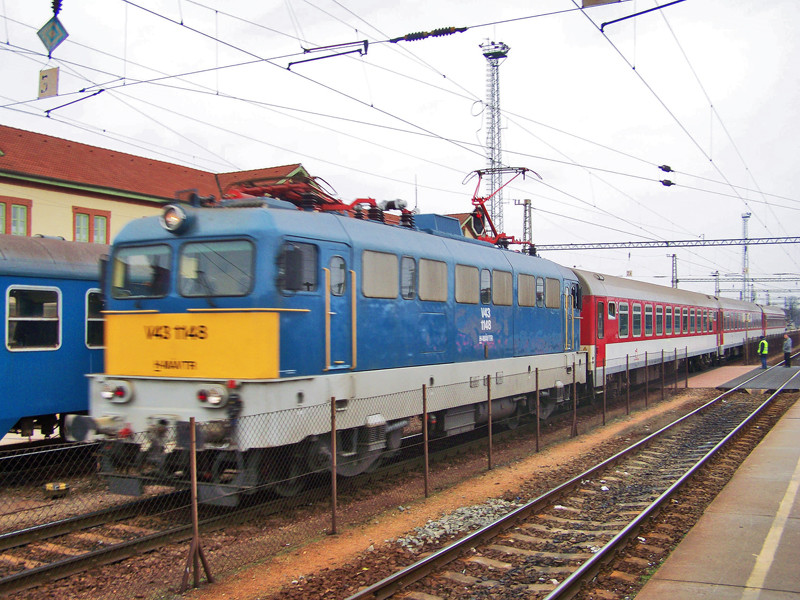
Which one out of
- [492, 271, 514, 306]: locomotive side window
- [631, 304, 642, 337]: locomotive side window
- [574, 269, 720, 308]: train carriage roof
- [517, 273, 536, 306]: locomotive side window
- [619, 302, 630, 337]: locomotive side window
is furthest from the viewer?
[631, 304, 642, 337]: locomotive side window

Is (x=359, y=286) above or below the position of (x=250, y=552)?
above

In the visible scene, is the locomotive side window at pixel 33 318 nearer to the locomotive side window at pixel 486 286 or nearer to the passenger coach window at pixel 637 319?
the locomotive side window at pixel 486 286

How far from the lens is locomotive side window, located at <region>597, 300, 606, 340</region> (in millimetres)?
20448

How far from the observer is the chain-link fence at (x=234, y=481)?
24.5 ft

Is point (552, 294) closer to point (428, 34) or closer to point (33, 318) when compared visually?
point (428, 34)

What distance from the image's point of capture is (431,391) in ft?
36.7

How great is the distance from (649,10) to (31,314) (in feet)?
33.7

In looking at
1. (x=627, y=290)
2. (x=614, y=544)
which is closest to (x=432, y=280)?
(x=614, y=544)

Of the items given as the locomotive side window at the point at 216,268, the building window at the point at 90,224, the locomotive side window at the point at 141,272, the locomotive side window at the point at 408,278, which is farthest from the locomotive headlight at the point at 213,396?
the building window at the point at 90,224

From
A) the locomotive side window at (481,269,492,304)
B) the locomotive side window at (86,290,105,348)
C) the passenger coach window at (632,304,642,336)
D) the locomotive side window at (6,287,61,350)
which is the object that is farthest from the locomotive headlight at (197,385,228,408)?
the passenger coach window at (632,304,642,336)

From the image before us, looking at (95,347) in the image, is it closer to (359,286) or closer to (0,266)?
(0,266)

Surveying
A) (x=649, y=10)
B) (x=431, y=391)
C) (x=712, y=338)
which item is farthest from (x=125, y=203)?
(x=712, y=338)

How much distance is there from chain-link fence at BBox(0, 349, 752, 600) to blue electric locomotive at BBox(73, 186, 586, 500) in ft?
0.12

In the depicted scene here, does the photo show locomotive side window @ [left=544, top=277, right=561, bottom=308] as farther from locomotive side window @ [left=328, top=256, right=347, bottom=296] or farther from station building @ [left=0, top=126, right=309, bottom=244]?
station building @ [left=0, top=126, right=309, bottom=244]
